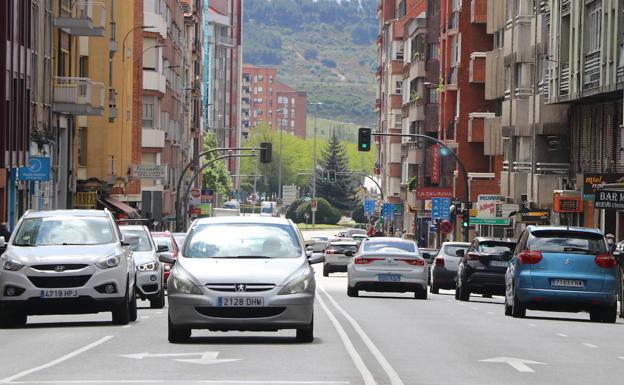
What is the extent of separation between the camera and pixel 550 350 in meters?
21.5

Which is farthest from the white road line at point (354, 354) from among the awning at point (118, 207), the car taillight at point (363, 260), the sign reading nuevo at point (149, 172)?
the awning at point (118, 207)

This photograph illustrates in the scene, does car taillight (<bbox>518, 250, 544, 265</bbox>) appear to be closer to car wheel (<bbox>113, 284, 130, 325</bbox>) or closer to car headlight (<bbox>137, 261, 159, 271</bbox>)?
car headlight (<bbox>137, 261, 159, 271</bbox>)

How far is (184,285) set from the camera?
20.7m

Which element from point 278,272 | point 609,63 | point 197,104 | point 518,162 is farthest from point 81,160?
point 197,104

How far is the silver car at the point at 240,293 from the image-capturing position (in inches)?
811

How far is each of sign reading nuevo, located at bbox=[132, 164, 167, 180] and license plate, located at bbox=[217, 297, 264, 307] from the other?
189 feet

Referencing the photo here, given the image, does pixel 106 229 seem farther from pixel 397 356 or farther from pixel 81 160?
pixel 81 160

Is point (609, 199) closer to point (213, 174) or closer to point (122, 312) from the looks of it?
point (122, 312)

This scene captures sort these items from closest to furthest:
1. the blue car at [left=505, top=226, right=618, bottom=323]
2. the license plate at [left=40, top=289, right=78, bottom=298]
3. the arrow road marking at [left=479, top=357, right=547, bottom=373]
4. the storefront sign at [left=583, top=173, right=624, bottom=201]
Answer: the arrow road marking at [left=479, top=357, right=547, bottom=373]
the license plate at [left=40, top=289, right=78, bottom=298]
the blue car at [left=505, top=226, right=618, bottom=323]
the storefront sign at [left=583, top=173, right=624, bottom=201]

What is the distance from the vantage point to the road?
16.3 meters

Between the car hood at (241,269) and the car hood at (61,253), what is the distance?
4.47 meters

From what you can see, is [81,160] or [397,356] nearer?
[397,356]

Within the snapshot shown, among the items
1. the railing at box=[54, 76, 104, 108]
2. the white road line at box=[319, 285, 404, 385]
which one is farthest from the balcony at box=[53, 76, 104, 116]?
the white road line at box=[319, 285, 404, 385]

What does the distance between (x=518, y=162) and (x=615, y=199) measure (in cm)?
2736
